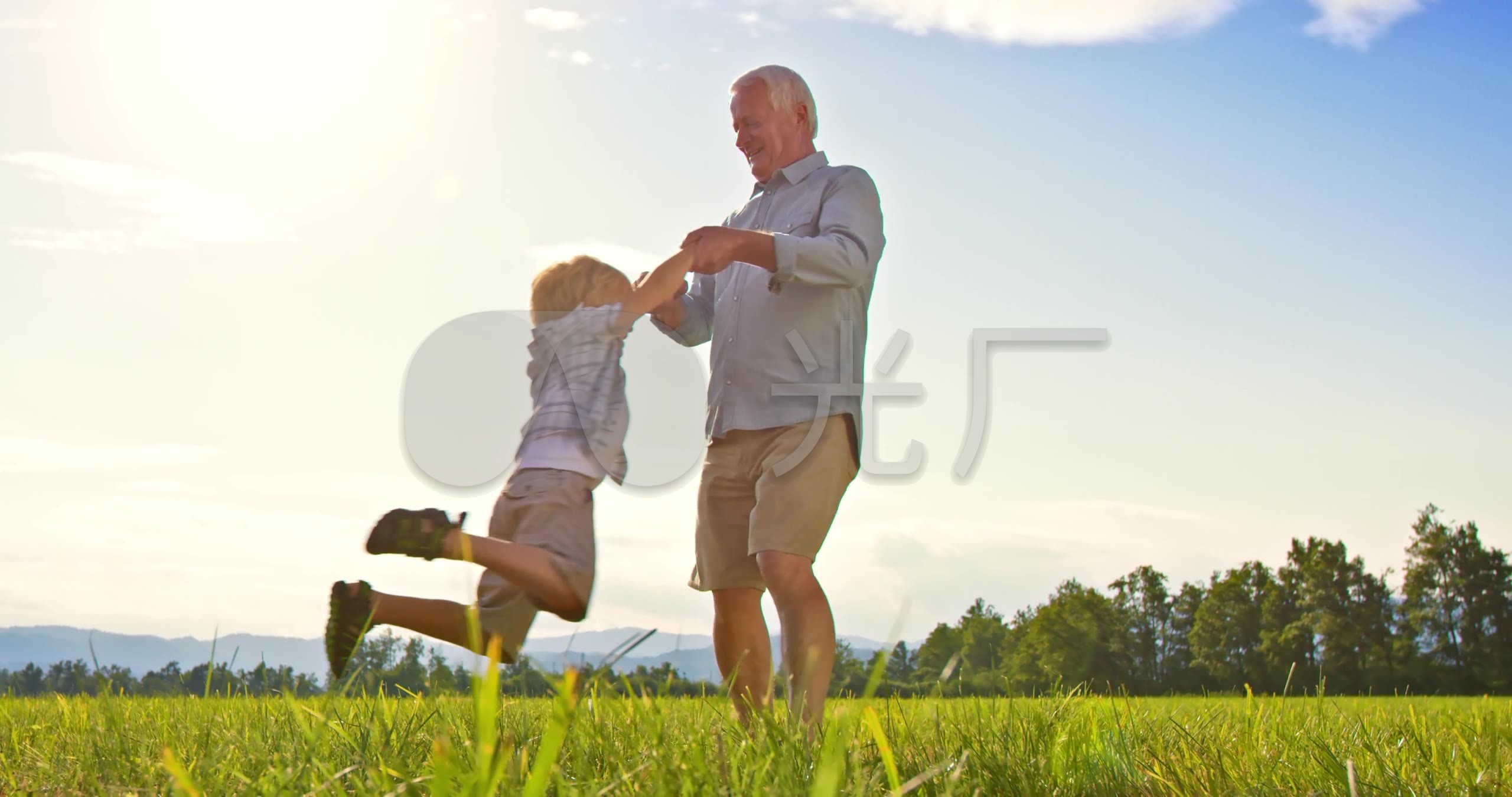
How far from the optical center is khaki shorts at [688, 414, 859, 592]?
374cm

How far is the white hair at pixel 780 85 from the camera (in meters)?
→ 4.43

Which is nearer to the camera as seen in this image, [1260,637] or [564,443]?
[564,443]

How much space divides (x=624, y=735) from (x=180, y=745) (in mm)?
1147

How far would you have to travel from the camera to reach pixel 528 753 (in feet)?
7.78

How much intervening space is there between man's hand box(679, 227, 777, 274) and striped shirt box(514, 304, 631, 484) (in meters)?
1.08

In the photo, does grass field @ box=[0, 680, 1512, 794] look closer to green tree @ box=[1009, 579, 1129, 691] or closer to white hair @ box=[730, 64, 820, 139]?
white hair @ box=[730, 64, 820, 139]

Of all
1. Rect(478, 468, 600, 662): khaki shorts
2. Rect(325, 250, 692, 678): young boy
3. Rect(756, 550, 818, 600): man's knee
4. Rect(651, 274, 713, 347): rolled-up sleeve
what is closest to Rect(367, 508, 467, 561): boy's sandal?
Rect(325, 250, 692, 678): young boy

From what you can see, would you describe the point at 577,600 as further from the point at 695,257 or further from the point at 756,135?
the point at 756,135

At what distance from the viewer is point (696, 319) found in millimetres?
4797

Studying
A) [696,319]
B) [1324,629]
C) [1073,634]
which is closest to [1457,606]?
[1324,629]

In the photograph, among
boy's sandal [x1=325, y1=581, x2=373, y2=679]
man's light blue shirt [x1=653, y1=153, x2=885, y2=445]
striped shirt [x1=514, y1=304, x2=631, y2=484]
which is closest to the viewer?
man's light blue shirt [x1=653, y1=153, x2=885, y2=445]

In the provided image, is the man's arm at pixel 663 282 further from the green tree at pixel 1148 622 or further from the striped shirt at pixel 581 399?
the green tree at pixel 1148 622

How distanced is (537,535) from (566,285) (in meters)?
1.07

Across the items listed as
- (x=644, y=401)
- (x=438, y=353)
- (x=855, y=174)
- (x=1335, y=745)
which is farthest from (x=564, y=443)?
(x=1335, y=745)
